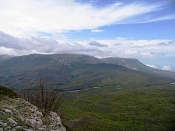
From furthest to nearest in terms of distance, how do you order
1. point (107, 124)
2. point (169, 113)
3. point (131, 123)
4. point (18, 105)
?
point (169, 113) → point (131, 123) → point (107, 124) → point (18, 105)

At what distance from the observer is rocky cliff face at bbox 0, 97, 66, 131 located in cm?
1508

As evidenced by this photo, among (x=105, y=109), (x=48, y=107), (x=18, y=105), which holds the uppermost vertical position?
(x=18, y=105)

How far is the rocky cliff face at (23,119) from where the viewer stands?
1508cm

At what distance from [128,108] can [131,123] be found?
181 ft

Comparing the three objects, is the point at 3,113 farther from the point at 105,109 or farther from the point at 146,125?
the point at 105,109

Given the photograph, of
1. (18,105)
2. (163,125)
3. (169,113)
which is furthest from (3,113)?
(169,113)

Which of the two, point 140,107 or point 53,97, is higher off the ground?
point 53,97

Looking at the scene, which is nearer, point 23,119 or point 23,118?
point 23,119

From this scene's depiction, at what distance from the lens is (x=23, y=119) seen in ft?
57.3

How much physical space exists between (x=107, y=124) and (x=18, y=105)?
390 ft

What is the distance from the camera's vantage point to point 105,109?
198250 mm

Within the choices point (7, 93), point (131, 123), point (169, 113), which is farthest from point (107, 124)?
point (7, 93)

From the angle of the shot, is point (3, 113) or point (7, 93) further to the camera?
point (7, 93)

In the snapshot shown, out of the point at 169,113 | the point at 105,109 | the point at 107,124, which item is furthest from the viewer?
the point at 105,109
